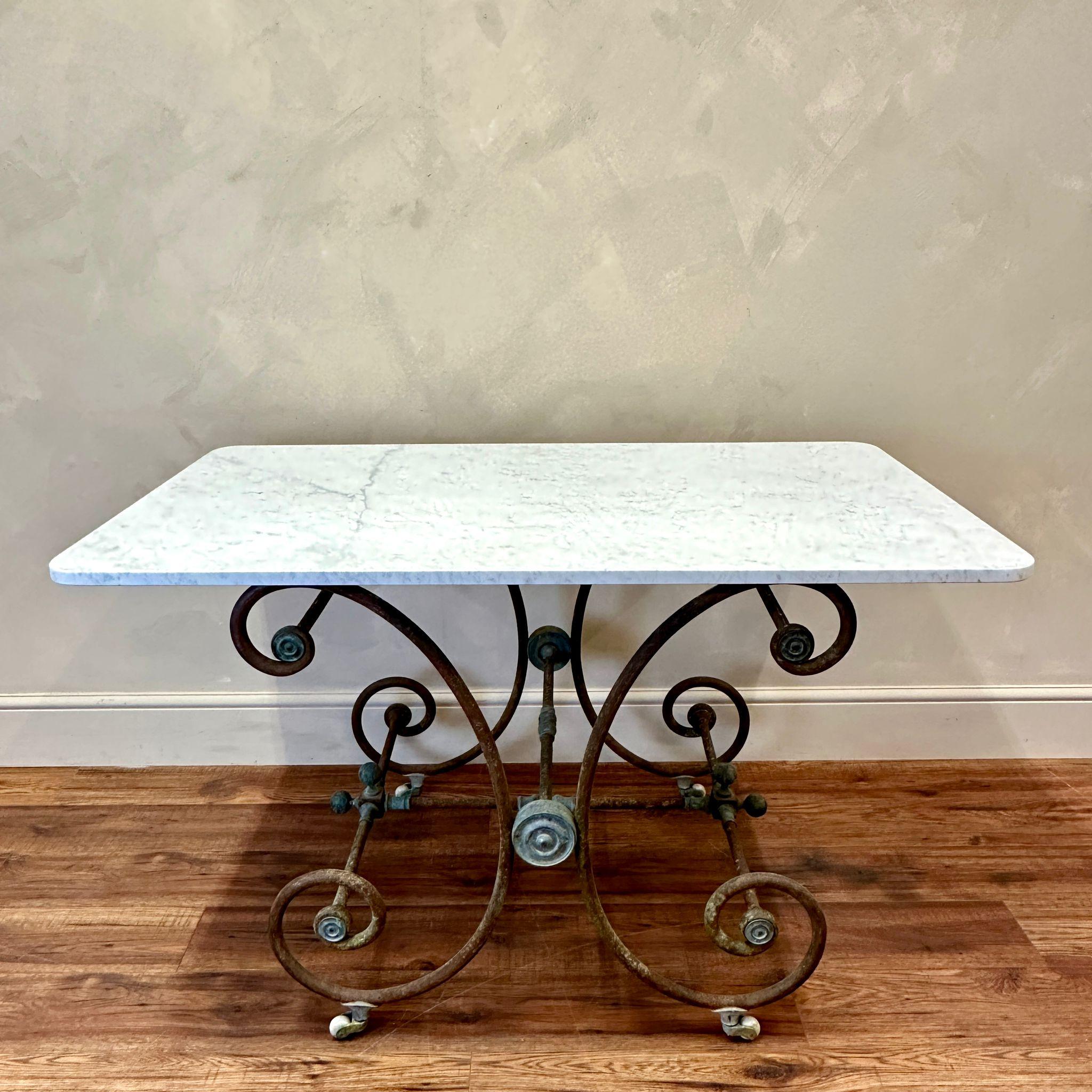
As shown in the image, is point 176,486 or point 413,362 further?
point 413,362

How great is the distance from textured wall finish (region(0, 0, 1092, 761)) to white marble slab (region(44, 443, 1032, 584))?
174 millimetres

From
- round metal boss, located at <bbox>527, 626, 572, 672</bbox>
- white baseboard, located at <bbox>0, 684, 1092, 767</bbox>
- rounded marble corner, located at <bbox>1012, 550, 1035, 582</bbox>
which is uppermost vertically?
rounded marble corner, located at <bbox>1012, 550, 1035, 582</bbox>

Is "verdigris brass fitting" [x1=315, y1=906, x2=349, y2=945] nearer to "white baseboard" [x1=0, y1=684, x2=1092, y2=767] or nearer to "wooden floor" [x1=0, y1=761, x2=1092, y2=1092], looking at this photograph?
"wooden floor" [x1=0, y1=761, x2=1092, y2=1092]

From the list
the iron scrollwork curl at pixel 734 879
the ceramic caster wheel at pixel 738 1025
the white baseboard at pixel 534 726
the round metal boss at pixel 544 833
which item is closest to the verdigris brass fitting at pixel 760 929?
the iron scrollwork curl at pixel 734 879

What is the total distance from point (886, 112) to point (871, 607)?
2.96ft

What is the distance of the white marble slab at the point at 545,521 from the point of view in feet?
3.21

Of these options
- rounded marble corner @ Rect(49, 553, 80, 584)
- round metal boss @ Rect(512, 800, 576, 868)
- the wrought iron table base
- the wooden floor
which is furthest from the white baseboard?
rounded marble corner @ Rect(49, 553, 80, 584)

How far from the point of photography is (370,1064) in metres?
1.20

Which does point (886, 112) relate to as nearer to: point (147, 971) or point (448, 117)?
point (448, 117)

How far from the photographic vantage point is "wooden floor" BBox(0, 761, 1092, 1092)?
1197mm

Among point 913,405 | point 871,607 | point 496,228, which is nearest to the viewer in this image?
point 496,228

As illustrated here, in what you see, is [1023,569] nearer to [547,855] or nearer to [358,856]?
[547,855]

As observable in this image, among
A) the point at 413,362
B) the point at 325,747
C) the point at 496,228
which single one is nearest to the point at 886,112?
the point at 496,228

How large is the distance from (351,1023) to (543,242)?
4.19ft
